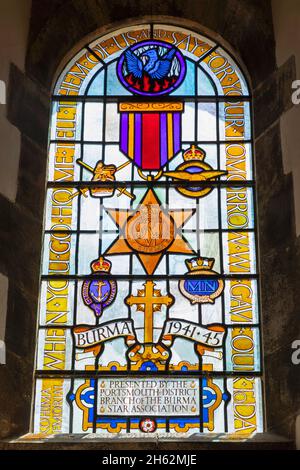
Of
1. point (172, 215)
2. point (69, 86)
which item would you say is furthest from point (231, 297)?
point (69, 86)

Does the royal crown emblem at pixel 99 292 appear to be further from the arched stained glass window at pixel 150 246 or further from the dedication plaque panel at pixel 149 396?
the dedication plaque panel at pixel 149 396

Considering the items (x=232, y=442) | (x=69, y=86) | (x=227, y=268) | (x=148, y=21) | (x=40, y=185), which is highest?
(x=148, y=21)

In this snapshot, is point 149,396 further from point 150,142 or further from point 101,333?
point 150,142

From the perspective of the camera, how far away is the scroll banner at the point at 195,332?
7.96m

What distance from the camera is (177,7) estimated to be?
934cm

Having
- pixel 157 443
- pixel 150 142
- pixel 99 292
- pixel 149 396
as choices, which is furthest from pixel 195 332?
pixel 150 142

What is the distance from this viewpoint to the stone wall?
767cm

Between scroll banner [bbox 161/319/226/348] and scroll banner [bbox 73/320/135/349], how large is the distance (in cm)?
24

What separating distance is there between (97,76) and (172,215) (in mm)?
1392

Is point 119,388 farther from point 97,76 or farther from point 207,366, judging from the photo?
point 97,76

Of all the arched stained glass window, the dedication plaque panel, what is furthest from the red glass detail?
the dedication plaque panel

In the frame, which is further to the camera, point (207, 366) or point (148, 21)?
point (148, 21)

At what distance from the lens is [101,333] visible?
26.4 ft

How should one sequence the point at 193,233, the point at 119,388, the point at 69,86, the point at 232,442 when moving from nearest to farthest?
1. the point at 232,442
2. the point at 119,388
3. the point at 193,233
4. the point at 69,86
